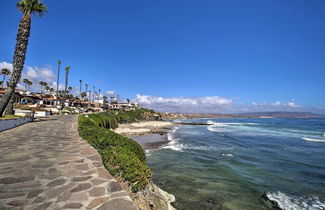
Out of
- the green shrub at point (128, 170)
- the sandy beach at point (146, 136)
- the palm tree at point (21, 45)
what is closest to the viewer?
the green shrub at point (128, 170)

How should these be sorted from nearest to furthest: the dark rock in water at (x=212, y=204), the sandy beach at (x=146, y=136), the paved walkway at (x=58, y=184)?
the paved walkway at (x=58, y=184) → the dark rock in water at (x=212, y=204) → the sandy beach at (x=146, y=136)

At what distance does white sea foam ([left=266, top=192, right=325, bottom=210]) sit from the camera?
6926 mm

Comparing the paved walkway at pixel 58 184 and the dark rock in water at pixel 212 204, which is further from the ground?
the paved walkway at pixel 58 184

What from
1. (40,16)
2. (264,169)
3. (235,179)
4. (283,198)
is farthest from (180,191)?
(40,16)

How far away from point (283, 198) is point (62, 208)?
927 cm

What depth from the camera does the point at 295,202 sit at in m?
7.27

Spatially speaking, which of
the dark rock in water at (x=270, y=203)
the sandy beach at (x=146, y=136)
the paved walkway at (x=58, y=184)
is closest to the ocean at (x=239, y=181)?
the dark rock in water at (x=270, y=203)

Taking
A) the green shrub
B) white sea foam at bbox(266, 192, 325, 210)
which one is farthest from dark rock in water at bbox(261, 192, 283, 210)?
the green shrub

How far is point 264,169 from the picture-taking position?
462 inches

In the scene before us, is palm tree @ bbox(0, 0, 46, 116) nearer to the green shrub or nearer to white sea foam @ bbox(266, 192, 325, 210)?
the green shrub

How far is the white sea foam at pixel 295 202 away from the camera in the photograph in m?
6.93

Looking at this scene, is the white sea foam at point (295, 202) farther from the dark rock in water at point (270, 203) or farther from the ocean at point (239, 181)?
the dark rock in water at point (270, 203)

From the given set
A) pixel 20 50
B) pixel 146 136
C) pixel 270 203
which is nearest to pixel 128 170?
pixel 270 203

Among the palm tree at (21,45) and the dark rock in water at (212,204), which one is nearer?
the dark rock in water at (212,204)
